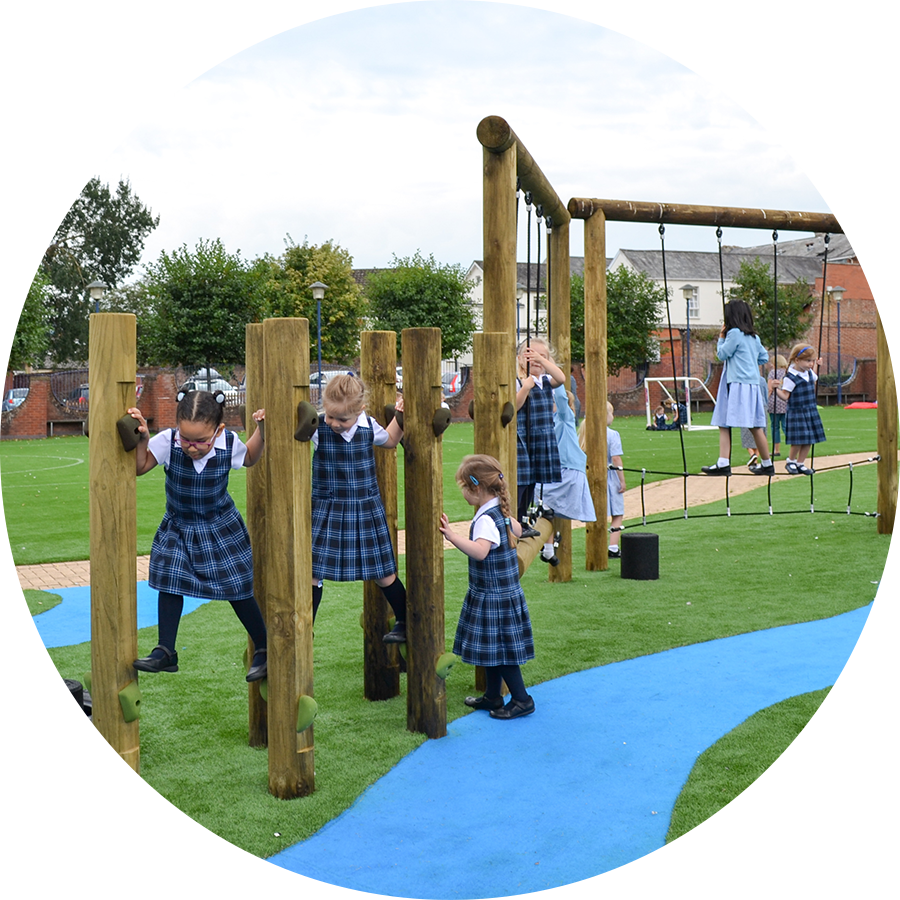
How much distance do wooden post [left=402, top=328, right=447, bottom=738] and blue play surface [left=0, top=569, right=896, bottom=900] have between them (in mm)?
241

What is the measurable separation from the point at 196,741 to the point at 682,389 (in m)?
38.3

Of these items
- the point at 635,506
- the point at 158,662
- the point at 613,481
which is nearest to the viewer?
the point at 158,662

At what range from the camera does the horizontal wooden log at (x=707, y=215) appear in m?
8.85

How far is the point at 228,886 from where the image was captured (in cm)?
340

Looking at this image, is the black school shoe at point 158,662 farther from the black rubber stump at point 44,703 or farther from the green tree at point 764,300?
the green tree at point 764,300

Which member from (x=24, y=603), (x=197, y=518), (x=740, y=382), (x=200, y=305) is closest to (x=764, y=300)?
(x=200, y=305)

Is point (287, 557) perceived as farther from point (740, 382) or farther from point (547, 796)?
point (740, 382)

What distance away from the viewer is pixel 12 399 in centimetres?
3559

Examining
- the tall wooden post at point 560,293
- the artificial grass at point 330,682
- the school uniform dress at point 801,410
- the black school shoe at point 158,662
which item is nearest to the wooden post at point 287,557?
the artificial grass at point 330,682

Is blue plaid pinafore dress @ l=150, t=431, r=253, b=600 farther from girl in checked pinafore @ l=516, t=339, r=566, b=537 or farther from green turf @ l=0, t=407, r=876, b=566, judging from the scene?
green turf @ l=0, t=407, r=876, b=566

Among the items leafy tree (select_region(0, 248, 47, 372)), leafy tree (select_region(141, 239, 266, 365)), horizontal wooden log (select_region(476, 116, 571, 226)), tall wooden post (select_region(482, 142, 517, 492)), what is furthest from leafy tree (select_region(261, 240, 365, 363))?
→ tall wooden post (select_region(482, 142, 517, 492))

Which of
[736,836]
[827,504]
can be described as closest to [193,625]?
[736,836]

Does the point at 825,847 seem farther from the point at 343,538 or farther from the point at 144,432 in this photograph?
the point at 144,432

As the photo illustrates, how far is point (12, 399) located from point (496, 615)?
34.3 meters
